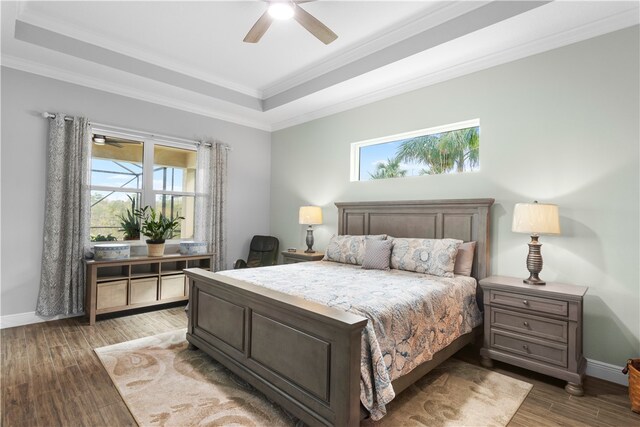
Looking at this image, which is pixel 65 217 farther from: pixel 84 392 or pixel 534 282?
pixel 534 282

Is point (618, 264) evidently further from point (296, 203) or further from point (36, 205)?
point (36, 205)

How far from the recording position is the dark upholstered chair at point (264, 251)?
17.4 ft

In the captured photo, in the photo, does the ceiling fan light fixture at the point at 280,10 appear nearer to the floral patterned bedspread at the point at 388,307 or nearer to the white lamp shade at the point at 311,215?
the floral patterned bedspread at the point at 388,307

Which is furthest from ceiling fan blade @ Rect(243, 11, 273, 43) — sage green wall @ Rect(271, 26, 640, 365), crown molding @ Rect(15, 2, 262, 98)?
sage green wall @ Rect(271, 26, 640, 365)

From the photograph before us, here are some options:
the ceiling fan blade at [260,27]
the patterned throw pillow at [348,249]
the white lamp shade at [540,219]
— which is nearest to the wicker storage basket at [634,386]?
the white lamp shade at [540,219]

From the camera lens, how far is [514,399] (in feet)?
7.44

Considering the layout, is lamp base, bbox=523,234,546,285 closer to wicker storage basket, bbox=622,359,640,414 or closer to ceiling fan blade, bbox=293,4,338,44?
wicker storage basket, bbox=622,359,640,414

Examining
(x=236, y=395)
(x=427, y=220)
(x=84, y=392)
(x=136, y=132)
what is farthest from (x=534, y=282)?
(x=136, y=132)

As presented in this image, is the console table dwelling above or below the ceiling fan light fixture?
below

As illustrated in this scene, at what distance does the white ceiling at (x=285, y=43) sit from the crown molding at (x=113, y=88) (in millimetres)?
12

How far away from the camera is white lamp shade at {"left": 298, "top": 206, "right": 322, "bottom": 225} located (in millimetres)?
4656

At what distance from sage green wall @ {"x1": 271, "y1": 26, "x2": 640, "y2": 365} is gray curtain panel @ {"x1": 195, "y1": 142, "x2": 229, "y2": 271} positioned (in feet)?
9.13

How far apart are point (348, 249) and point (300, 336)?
196cm

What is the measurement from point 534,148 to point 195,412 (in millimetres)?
3375
